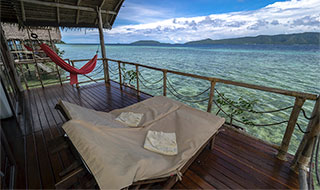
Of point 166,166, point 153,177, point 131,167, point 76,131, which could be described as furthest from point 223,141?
point 76,131

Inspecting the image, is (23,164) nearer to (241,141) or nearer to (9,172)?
(9,172)

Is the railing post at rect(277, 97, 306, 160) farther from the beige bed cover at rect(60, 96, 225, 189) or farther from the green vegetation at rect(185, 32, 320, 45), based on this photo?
the green vegetation at rect(185, 32, 320, 45)

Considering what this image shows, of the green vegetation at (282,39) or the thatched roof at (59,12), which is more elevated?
the green vegetation at (282,39)

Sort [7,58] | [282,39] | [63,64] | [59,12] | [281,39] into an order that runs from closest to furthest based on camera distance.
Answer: [63,64] → [7,58] → [59,12] → [282,39] → [281,39]

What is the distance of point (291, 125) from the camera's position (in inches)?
58.4

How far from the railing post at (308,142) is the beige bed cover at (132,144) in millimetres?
808

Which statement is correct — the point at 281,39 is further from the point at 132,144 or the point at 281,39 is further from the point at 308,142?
the point at 132,144

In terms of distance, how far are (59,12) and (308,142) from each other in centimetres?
559

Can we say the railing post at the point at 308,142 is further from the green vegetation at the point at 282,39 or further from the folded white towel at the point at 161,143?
the green vegetation at the point at 282,39

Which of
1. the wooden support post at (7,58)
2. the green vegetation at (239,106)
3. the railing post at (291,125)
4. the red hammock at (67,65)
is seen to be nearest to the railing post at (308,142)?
the railing post at (291,125)

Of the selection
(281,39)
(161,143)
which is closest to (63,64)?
(161,143)

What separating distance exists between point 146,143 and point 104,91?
3.14 metres

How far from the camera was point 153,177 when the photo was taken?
1057mm

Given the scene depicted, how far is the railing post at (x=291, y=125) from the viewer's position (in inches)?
54.5
